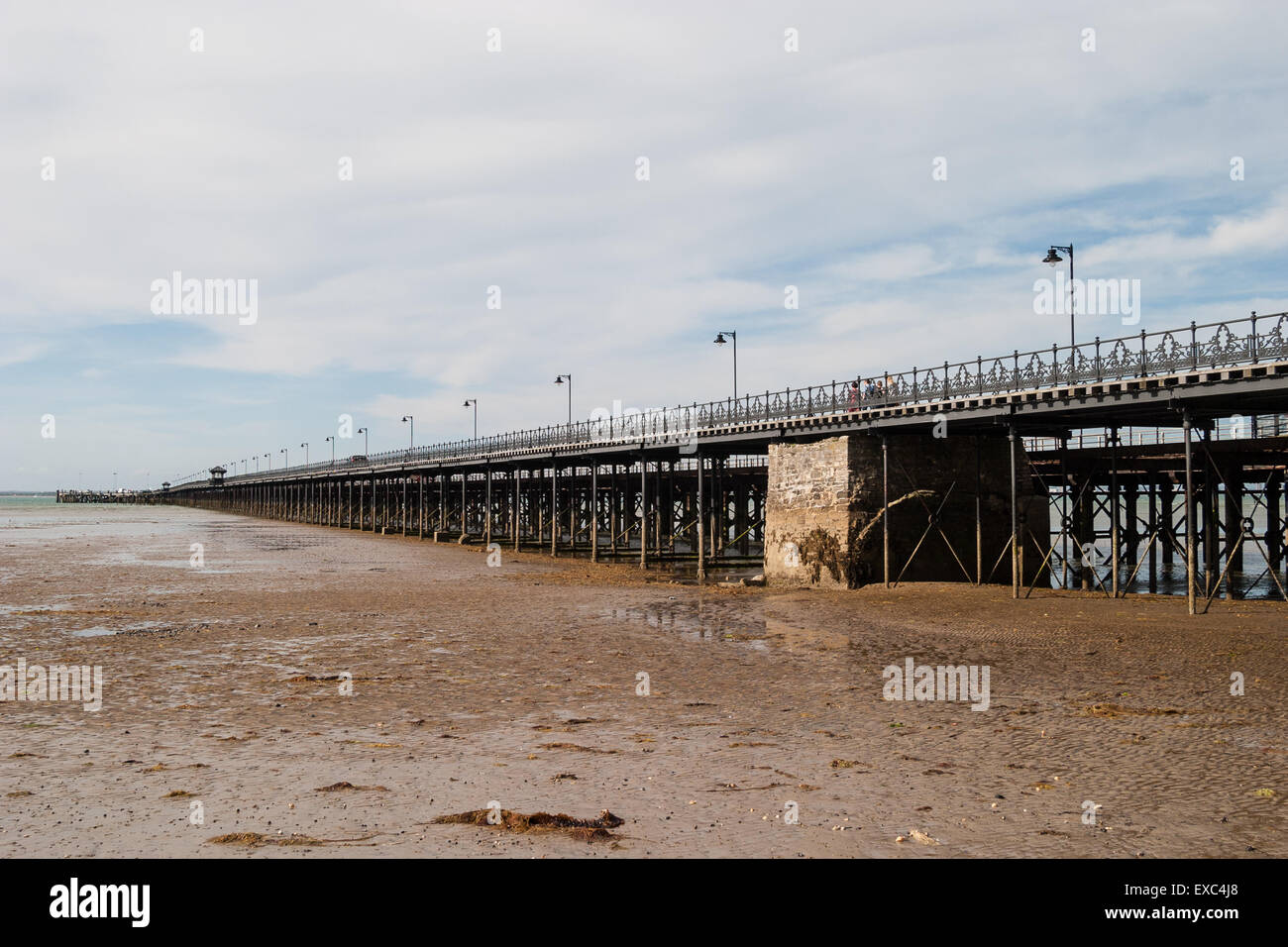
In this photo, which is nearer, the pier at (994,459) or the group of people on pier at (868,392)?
the pier at (994,459)

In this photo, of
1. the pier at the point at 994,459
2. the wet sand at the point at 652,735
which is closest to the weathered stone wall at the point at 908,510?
the pier at the point at 994,459

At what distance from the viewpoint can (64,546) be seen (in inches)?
2104

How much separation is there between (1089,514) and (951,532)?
647 inches

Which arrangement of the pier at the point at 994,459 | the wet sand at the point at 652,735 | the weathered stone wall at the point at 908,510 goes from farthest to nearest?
the weathered stone wall at the point at 908,510
the pier at the point at 994,459
the wet sand at the point at 652,735

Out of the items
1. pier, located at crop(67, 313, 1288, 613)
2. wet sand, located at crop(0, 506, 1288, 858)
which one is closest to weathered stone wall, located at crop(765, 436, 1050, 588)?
pier, located at crop(67, 313, 1288, 613)

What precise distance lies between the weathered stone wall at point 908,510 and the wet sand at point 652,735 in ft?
23.5

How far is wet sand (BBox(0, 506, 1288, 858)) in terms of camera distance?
7.45 m

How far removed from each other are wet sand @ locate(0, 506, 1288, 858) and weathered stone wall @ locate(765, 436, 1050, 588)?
716 cm

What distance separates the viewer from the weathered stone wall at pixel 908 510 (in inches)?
1192

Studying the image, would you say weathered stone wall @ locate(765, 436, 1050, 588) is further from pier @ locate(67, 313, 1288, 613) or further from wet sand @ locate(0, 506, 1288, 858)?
wet sand @ locate(0, 506, 1288, 858)

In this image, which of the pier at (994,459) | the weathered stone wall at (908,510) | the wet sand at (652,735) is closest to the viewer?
the wet sand at (652,735)

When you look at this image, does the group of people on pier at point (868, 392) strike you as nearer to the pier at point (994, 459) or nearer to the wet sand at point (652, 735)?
the pier at point (994, 459)

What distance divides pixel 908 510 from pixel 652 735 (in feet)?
71.0
